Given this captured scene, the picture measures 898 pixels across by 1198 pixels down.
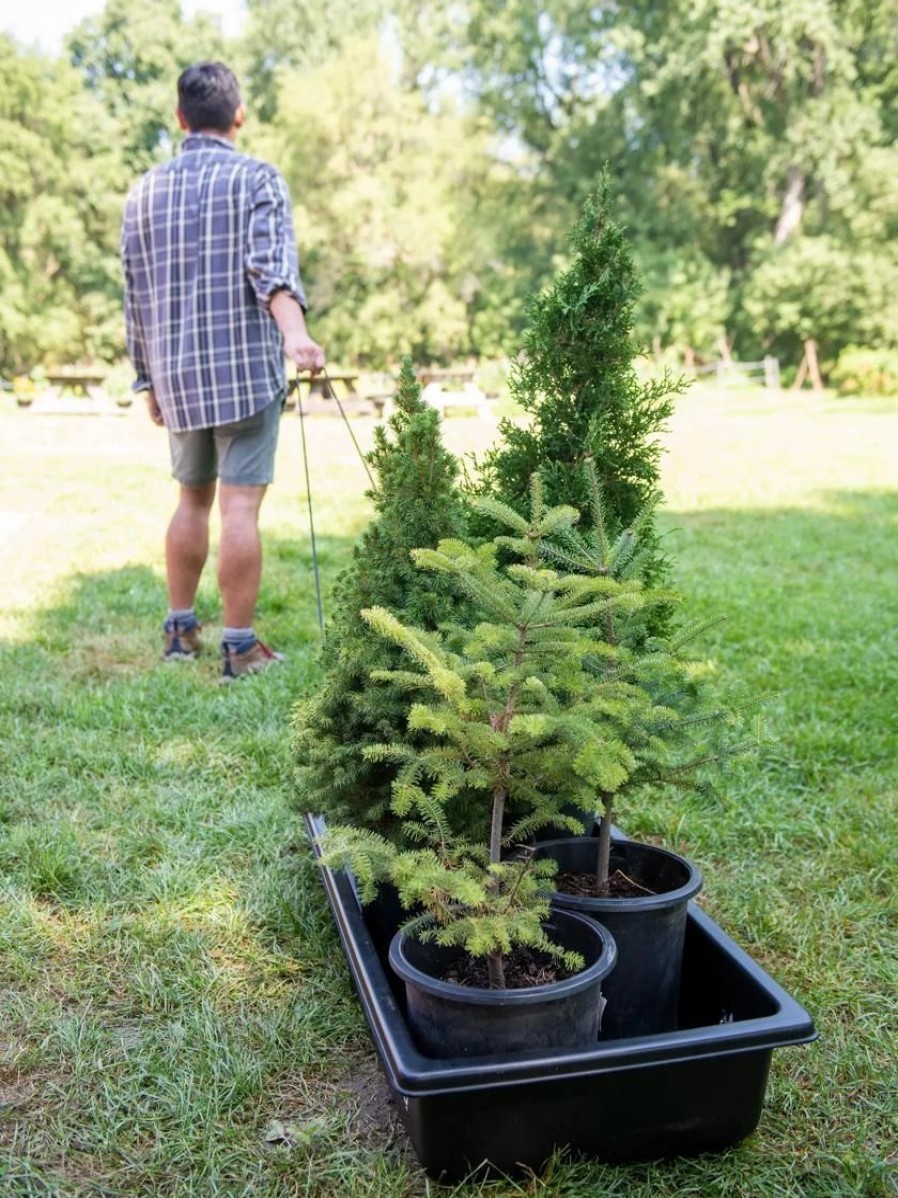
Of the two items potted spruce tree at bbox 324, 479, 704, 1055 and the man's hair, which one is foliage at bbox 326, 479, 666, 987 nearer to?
potted spruce tree at bbox 324, 479, 704, 1055

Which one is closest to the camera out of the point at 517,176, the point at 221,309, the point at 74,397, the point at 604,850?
the point at 604,850

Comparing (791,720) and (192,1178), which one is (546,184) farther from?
(192,1178)

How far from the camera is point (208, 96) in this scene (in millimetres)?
3801

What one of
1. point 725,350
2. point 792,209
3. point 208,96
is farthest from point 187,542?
point 792,209

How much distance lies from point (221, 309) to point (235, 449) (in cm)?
51

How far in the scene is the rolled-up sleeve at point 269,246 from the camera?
3.67 metres

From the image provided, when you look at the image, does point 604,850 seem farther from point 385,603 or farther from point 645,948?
point 385,603

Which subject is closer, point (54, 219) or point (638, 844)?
point (638, 844)

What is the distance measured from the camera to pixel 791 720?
11.5 ft

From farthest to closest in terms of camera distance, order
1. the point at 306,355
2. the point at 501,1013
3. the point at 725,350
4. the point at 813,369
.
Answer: the point at 725,350, the point at 813,369, the point at 306,355, the point at 501,1013

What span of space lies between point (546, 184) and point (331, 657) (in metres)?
34.8

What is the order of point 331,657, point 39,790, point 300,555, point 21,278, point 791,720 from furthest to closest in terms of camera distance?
point 21,278 → point 300,555 → point 791,720 → point 39,790 → point 331,657

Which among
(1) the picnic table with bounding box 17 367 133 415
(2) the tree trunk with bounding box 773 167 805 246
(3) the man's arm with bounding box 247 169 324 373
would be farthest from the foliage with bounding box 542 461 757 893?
(2) the tree trunk with bounding box 773 167 805 246

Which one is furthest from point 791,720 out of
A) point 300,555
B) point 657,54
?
point 657,54
